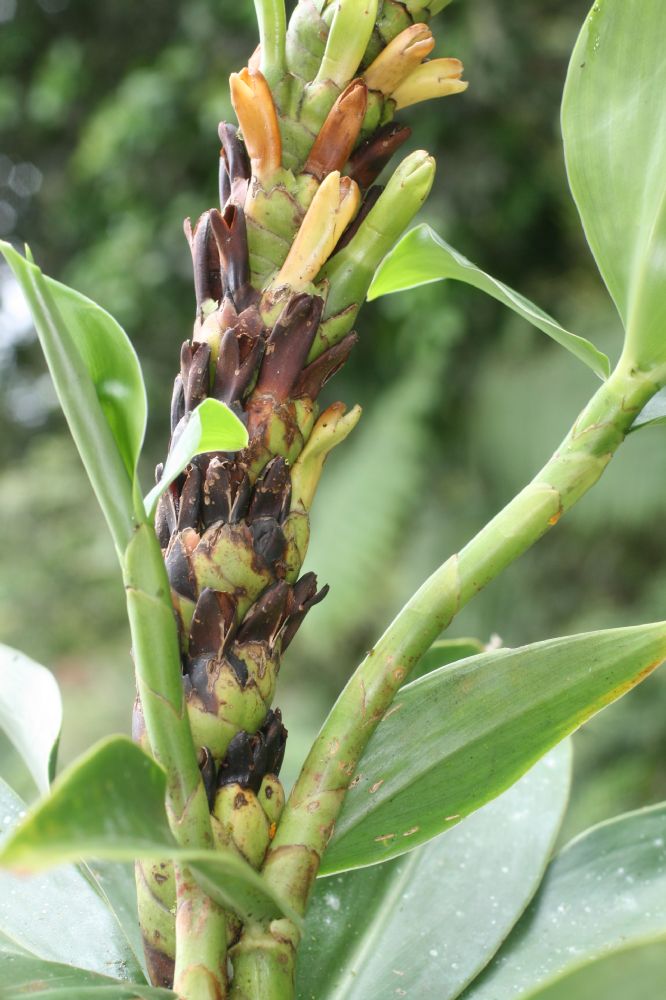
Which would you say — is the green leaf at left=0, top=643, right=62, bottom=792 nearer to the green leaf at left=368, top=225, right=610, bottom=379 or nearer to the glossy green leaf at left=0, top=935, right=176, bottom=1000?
the glossy green leaf at left=0, top=935, right=176, bottom=1000

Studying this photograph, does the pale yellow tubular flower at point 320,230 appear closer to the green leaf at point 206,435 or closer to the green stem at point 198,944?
the green leaf at point 206,435

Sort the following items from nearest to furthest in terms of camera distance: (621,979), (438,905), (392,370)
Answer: (621,979)
(438,905)
(392,370)

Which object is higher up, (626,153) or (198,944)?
(626,153)

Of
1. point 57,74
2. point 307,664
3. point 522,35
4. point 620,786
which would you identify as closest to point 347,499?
point 307,664

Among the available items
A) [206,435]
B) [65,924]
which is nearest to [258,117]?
[206,435]

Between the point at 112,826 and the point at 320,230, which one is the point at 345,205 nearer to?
the point at 320,230

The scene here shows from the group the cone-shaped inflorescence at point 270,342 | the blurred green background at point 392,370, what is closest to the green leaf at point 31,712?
the cone-shaped inflorescence at point 270,342

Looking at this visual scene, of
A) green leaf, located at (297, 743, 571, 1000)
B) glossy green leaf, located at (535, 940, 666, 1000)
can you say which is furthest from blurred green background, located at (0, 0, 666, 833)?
glossy green leaf, located at (535, 940, 666, 1000)
